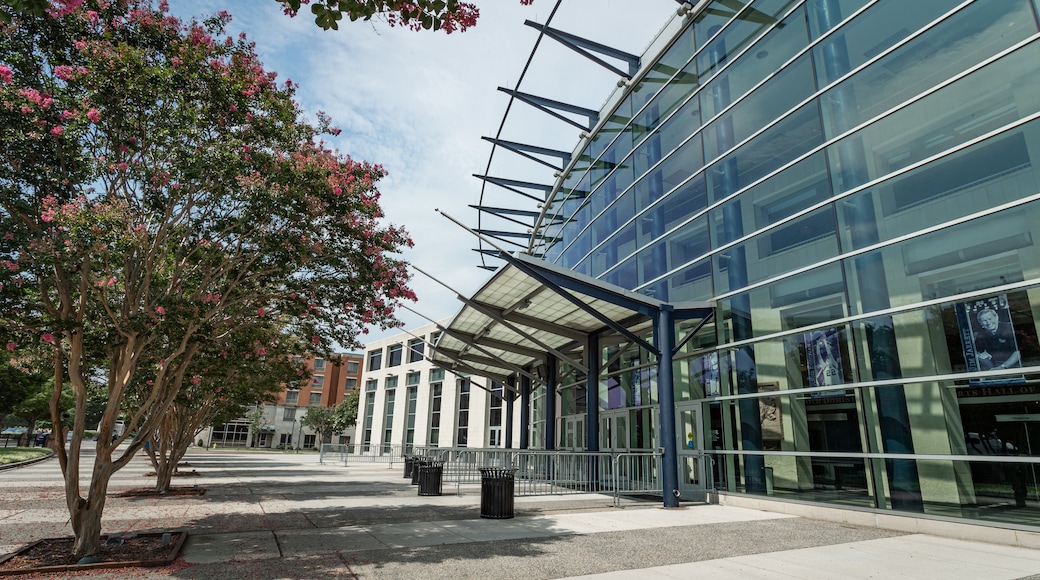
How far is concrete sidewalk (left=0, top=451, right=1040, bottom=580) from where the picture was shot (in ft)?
23.9

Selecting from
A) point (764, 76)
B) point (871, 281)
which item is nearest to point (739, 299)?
point (871, 281)

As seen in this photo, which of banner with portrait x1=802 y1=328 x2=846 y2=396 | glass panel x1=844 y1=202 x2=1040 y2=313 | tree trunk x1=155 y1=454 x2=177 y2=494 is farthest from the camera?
tree trunk x1=155 y1=454 x2=177 y2=494

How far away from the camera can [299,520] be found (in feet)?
37.7

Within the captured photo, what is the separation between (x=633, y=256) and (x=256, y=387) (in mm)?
18644

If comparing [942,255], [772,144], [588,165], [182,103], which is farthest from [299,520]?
[588,165]

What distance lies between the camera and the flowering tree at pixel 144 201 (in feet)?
25.4

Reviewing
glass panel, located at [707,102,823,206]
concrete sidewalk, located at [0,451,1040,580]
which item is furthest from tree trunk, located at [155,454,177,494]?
glass panel, located at [707,102,823,206]

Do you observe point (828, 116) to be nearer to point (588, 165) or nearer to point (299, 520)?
point (588, 165)

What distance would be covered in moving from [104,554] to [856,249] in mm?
15418

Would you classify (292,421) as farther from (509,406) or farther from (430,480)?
(430,480)

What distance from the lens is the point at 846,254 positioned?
41.7 feet

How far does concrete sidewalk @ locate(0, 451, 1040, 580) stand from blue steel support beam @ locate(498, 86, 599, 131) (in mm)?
15922

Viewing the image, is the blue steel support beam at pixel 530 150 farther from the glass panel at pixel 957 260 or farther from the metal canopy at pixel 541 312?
the glass panel at pixel 957 260

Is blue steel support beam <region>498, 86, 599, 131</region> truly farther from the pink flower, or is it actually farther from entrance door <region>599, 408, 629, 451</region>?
the pink flower
